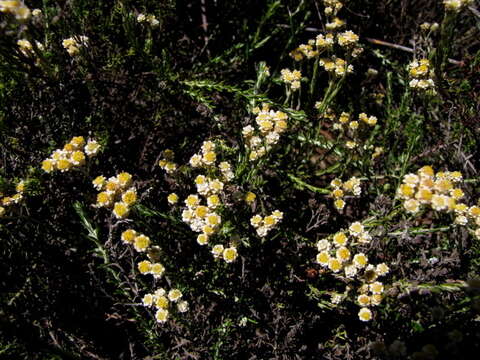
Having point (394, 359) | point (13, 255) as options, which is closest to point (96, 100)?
point (13, 255)

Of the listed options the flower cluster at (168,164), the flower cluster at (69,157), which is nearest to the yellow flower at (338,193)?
the flower cluster at (168,164)

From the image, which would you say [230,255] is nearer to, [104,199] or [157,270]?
[157,270]

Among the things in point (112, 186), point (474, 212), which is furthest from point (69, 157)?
point (474, 212)

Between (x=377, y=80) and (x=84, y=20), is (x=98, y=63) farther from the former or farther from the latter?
(x=377, y=80)

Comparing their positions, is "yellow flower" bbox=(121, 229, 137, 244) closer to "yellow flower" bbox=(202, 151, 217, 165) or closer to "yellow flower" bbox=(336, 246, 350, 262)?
"yellow flower" bbox=(202, 151, 217, 165)

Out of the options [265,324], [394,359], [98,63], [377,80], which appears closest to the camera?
[394,359]
